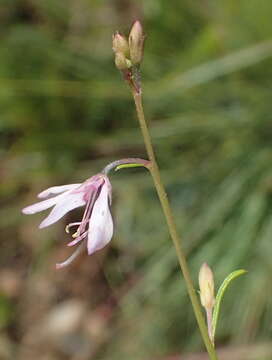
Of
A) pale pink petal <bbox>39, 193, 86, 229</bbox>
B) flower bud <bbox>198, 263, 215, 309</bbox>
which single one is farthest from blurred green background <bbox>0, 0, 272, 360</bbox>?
pale pink petal <bbox>39, 193, 86, 229</bbox>

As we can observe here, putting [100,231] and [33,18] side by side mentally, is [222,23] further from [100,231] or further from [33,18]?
[100,231]

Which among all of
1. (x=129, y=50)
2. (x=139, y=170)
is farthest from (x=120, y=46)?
(x=139, y=170)

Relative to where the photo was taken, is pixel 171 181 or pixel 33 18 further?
pixel 33 18

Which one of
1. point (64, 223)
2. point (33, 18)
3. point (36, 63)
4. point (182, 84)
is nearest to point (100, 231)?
point (182, 84)

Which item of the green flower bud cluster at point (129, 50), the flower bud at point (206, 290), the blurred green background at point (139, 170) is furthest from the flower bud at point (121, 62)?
the blurred green background at point (139, 170)

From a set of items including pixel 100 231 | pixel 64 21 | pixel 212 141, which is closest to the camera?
pixel 100 231

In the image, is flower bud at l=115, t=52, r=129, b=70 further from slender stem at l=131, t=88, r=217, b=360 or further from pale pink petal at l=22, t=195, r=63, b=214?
pale pink petal at l=22, t=195, r=63, b=214

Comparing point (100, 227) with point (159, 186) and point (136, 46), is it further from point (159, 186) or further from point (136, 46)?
point (136, 46)
